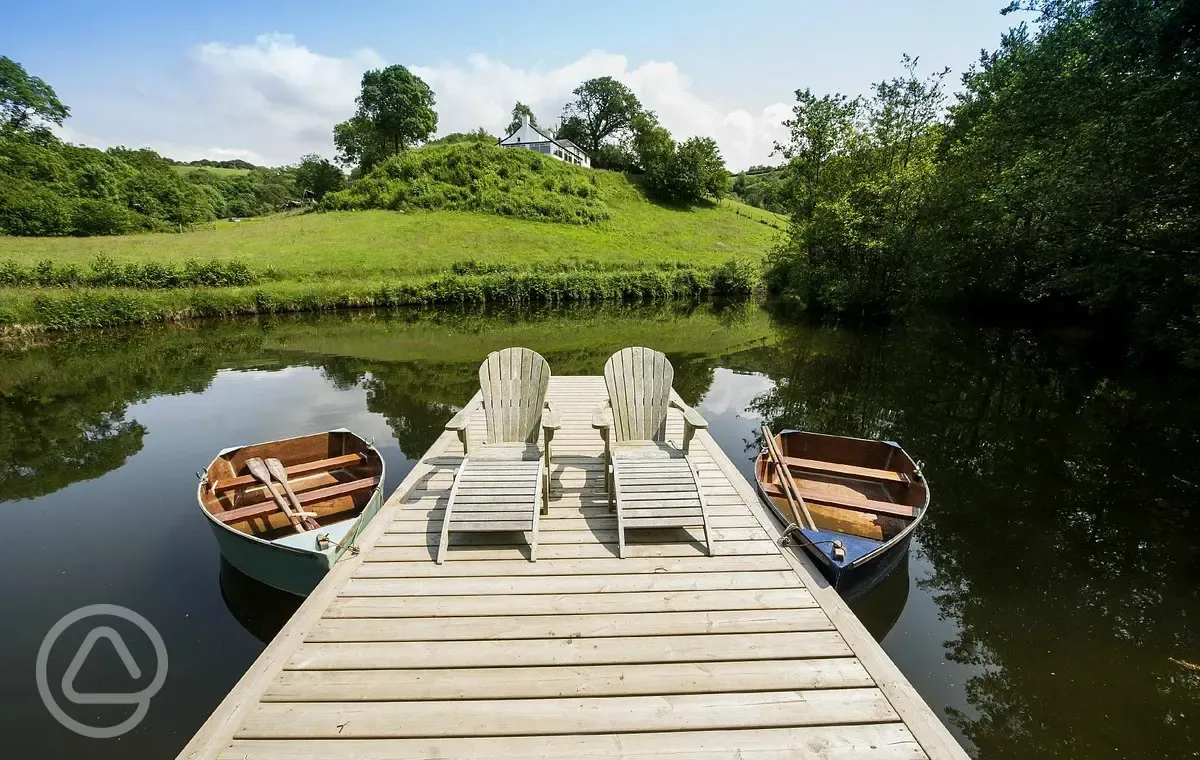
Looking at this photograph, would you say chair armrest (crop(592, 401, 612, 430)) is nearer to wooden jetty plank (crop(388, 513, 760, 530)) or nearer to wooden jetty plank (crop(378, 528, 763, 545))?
wooden jetty plank (crop(388, 513, 760, 530))

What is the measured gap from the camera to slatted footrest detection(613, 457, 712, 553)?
393 centimetres

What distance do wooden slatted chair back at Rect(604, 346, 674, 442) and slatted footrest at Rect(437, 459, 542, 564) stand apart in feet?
4.28

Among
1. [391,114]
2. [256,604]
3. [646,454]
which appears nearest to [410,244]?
[391,114]

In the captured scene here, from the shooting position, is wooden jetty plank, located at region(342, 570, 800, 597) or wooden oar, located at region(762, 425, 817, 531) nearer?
wooden jetty plank, located at region(342, 570, 800, 597)

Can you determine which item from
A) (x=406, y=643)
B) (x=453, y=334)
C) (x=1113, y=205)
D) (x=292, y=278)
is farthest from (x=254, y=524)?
(x=292, y=278)

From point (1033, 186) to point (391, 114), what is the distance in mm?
47987

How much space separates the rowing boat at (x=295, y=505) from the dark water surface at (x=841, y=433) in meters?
0.56

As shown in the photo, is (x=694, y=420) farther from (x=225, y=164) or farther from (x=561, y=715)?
(x=225, y=164)

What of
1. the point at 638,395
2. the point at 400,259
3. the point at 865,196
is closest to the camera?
the point at 638,395

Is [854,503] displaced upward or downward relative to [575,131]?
downward

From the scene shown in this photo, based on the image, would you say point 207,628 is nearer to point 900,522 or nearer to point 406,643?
point 406,643

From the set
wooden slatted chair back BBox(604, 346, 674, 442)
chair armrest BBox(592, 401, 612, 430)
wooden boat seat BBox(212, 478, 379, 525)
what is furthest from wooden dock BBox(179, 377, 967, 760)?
wooden slatted chair back BBox(604, 346, 674, 442)

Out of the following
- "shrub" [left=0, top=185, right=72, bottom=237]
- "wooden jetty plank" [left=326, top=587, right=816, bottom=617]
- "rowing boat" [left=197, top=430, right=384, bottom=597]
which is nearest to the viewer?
"wooden jetty plank" [left=326, top=587, right=816, bottom=617]

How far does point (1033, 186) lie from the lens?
13062 millimetres
